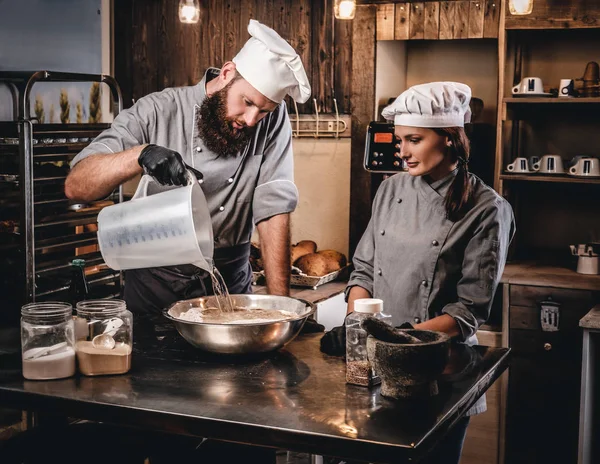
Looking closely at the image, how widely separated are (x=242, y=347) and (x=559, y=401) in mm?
2495

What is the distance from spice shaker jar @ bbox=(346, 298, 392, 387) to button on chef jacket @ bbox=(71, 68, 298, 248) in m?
1.08

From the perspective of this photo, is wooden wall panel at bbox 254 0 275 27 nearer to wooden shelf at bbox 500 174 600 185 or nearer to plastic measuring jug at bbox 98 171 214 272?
wooden shelf at bbox 500 174 600 185

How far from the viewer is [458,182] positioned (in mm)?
2695

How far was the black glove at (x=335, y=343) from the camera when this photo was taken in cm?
232

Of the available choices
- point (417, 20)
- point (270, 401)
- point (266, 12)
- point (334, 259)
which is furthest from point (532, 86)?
point (270, 401)

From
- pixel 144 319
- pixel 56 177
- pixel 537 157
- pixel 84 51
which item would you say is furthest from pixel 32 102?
pixel 537 157

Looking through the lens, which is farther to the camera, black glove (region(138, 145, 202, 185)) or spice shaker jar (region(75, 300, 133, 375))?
black glove (region(138, 145, 202, 185))

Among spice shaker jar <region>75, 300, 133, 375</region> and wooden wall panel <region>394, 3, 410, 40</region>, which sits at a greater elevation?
wooden wall panel <region>394, 3, 410, 40</region>

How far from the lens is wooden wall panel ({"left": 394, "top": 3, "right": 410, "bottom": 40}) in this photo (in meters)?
4.61

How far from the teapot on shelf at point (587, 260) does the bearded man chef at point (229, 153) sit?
1.80 m

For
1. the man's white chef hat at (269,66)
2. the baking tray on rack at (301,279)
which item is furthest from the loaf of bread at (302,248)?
the man's white chef hat at (269,66)

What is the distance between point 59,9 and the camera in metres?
4.96

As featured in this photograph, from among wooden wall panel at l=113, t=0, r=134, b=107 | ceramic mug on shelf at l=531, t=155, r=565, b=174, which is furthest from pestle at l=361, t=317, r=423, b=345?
wooden wall panel at l=113, t=0, r=134, b=107

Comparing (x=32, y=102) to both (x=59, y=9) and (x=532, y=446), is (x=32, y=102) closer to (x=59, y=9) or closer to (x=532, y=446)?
(x=59, y=9)
